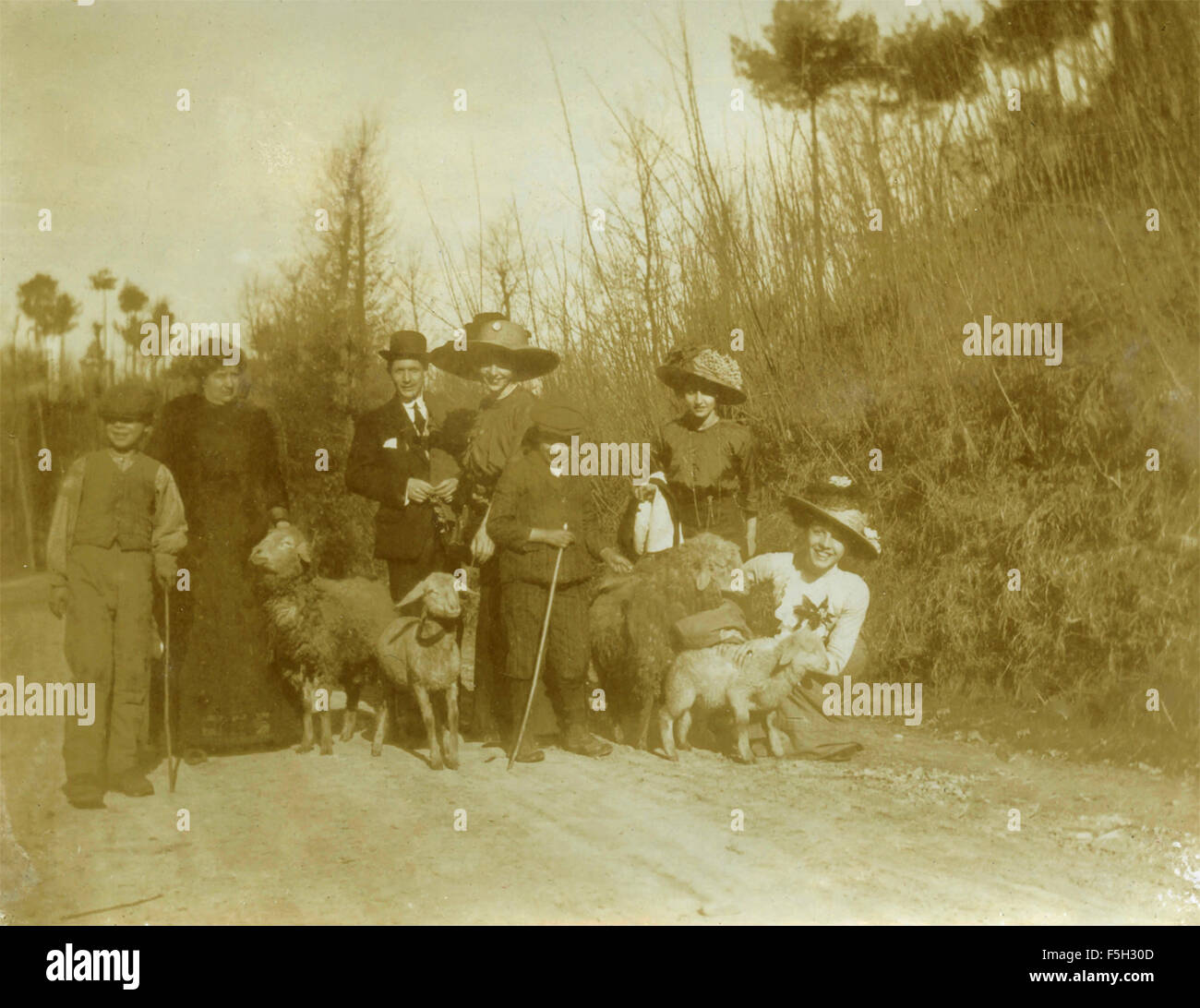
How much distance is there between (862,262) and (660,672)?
2.96m

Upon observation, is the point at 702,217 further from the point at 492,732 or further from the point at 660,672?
the point at 492,732

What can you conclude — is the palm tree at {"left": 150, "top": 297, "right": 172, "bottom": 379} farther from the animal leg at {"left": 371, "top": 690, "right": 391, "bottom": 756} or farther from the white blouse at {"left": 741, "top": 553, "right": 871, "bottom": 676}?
the white blouse at {"left": 741, "top": 553, "right": 871, "bottom": 676}

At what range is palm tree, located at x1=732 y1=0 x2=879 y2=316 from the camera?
6.79 m

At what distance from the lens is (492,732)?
251 inches

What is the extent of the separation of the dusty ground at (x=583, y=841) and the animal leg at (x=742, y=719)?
8cm

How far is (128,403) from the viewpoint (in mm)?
6047

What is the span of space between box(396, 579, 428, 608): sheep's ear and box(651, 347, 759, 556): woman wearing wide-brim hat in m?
1.48

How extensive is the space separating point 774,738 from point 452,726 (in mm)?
1760

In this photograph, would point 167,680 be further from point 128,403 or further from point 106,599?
point 128,403

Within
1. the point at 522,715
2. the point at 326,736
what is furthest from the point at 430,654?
the point at 326,736

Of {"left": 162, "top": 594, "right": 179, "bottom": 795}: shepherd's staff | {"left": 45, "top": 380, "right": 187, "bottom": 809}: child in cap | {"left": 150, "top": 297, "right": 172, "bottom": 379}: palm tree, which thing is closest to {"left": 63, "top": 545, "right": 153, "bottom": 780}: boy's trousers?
{"left": 45, "top": 380, "right": 187, "bottom": 809}: child in cap
